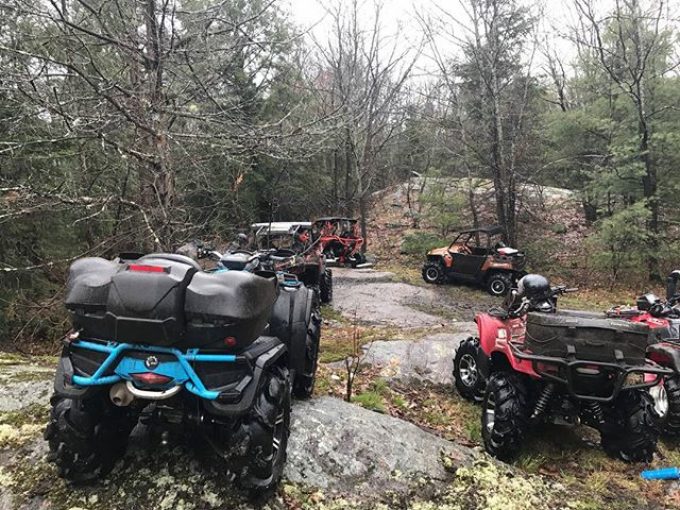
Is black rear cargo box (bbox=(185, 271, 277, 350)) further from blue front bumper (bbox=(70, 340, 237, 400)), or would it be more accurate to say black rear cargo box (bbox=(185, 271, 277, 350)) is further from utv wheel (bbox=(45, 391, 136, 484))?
utv wheel (bbox=(45, 391, 136, 484))

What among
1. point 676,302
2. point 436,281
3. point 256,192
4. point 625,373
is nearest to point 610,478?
point 625,373

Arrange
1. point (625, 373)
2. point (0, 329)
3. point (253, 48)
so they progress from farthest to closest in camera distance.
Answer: point (0, 329) < point (253, 48) < point (625, 373)

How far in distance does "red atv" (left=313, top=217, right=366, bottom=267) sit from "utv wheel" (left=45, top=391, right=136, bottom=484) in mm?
13062

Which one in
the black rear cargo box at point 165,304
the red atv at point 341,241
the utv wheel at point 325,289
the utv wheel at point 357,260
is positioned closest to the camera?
the black rear cargo box at point 165,304

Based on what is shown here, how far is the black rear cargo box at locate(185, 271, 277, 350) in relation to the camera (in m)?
2.03

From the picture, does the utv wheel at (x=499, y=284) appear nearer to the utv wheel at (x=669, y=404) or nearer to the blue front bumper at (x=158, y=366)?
the utv wheel at (x=669, y=404)

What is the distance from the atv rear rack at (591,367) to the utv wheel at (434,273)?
31.8 feet

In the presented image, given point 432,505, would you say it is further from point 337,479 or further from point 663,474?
point 663,474

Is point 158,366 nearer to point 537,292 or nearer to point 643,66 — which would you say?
point 537,292

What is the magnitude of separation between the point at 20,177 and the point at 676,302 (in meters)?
9.12

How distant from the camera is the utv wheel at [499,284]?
12.0 m

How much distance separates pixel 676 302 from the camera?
572cm

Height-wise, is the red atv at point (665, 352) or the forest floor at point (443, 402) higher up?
the red atv at point (665, 352)

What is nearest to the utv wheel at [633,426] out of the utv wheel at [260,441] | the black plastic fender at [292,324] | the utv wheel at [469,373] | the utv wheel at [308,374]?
the utv wheel at [469,373]
